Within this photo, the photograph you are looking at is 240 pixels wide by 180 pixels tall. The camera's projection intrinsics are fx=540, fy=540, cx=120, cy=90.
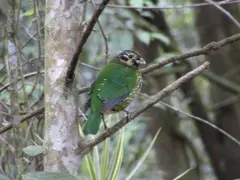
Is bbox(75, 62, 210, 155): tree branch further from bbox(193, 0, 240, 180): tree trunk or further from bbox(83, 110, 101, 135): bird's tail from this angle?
bbox(193, 0, 240, 180): tree trunk

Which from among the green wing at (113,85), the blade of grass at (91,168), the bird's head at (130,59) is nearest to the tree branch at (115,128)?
the green wing at (113,85)

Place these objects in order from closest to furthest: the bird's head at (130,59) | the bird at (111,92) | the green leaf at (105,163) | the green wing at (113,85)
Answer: the bird at (111,92)
the green wing at (113,85)
the green leaf at (105,163)
the bird's head at (130,59)

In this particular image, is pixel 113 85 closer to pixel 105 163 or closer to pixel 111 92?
pixel 111 92

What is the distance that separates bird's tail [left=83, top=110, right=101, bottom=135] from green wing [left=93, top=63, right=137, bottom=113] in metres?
0.06

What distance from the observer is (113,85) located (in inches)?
106

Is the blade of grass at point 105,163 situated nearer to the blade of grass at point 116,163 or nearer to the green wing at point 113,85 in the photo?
the blade of grass at point 116,163

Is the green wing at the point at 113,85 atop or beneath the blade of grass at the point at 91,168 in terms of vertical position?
atop

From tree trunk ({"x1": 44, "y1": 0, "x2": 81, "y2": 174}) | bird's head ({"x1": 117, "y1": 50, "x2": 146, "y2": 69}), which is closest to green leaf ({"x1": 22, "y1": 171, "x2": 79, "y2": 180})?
tree trunk ({"x1": 44, "y1": 0, "x2": 81, "y2": 174})

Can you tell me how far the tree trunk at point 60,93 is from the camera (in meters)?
1.91

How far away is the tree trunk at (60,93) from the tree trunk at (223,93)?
4.02 metres

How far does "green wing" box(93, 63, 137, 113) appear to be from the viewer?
2.57 metres

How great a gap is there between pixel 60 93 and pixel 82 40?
1.00 ft

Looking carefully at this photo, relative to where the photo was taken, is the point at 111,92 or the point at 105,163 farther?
the point at 105,163

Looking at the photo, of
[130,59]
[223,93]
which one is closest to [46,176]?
[130,59]
